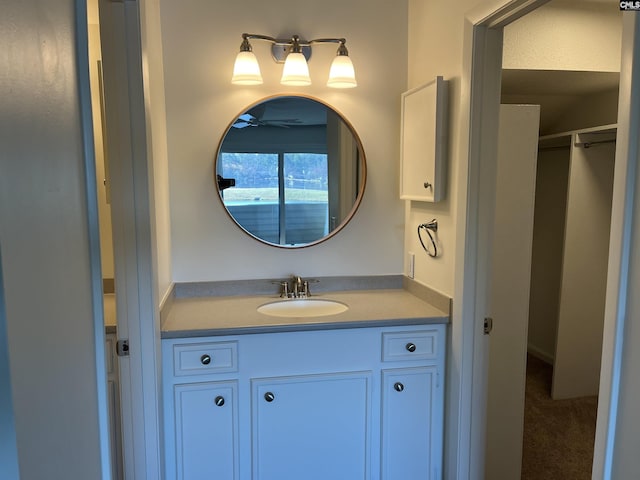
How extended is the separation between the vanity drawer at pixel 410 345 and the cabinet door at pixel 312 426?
0.14m

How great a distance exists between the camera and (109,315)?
6.37 feet

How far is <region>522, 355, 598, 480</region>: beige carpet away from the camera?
2.35 meters

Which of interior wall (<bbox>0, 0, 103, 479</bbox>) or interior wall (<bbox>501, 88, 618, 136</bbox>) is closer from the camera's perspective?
interior wall (<bbox>0, 0, 103, 479</bbox>)

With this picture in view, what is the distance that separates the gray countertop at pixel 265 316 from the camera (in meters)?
1.78

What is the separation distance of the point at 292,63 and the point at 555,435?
2504 millimetres

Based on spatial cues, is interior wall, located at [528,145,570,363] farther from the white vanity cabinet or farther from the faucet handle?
the faucet handle

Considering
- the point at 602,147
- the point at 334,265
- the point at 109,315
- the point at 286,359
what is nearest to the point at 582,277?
the point at 602,147

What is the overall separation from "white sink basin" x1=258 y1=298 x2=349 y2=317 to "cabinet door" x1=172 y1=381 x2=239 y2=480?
0.45m

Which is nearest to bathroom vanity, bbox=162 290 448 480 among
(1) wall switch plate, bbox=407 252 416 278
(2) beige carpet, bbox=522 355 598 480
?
(1) wall switch plate, bbox=407 252 416 278

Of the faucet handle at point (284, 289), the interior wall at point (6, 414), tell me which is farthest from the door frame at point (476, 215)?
the interior wall at point (6, 414)

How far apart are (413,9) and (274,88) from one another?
77 centimetres

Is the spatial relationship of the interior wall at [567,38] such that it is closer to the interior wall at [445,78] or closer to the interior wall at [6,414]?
the interior wall at [445,78]

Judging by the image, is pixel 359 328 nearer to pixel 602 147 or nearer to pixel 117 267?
pixel 117 267

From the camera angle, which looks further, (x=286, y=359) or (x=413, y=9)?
(x=413, y=9)
